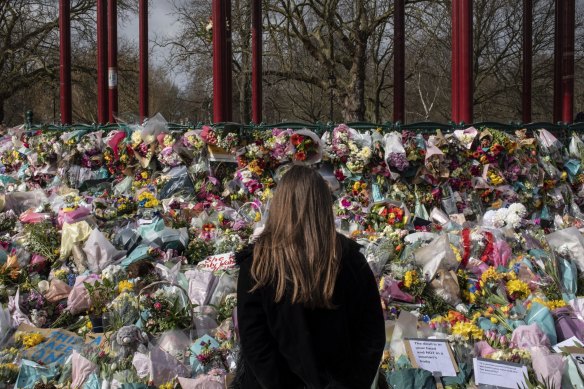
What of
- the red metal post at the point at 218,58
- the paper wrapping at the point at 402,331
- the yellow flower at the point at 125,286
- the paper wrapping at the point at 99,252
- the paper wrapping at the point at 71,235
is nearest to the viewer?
the paper wrapping at the point at 402,331

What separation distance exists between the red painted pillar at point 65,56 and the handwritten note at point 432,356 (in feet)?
28.6

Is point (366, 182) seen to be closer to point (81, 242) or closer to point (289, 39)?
point (81, 242)

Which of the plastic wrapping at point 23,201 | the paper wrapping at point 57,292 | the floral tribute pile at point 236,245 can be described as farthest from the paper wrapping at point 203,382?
the plastic wrapping at point 23,201

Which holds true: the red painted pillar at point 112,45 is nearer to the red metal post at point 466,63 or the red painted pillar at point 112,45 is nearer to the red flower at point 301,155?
the red flower at point 301,155

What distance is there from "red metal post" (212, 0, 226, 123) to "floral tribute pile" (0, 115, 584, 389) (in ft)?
3.33

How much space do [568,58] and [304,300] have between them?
8.06 metres

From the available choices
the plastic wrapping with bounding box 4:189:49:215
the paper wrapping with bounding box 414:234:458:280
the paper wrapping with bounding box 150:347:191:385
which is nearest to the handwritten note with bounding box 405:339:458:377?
the paper wrapping with bounding box 414:234:458:280

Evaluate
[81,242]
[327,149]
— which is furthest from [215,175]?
[81,242]

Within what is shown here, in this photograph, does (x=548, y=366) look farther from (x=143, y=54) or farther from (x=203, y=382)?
(x=143, y=54)

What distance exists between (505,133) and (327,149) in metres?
1.88

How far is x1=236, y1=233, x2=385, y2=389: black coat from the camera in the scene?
226 centimetres

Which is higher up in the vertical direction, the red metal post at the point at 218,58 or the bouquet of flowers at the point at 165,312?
the red metal post at the point at 218,58

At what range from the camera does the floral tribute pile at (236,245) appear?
12.6 feet

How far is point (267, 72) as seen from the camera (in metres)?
18.3
